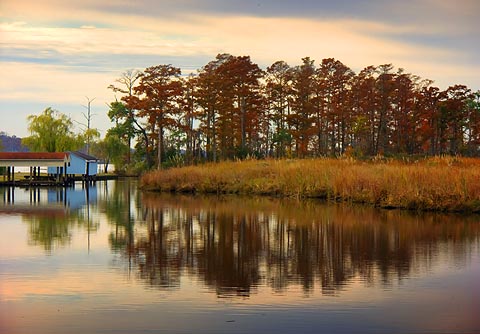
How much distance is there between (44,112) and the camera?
85750mm

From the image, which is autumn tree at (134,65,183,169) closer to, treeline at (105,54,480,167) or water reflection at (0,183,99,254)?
treeline at (105,54,480,167)

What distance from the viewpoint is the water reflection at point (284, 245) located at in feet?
38.8

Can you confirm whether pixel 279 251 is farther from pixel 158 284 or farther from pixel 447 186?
pixel 447 186

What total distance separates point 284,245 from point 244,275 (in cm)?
386

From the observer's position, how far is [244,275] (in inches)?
471

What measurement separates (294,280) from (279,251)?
11.1 ft

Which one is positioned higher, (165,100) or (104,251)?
(165,100)

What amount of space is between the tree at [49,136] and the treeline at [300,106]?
1429cm

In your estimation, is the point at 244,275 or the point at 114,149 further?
the point at 114,149

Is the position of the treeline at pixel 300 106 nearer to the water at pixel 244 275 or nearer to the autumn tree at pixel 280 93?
the autumn tree at pixel 280 93

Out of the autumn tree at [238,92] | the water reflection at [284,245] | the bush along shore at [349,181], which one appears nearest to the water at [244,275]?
the water reflection at [284,245]

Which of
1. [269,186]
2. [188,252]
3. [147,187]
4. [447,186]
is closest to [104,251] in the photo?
[188,252]

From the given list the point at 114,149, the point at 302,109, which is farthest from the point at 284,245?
the point at 114,149

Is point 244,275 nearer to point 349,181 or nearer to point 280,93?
point 349,181
